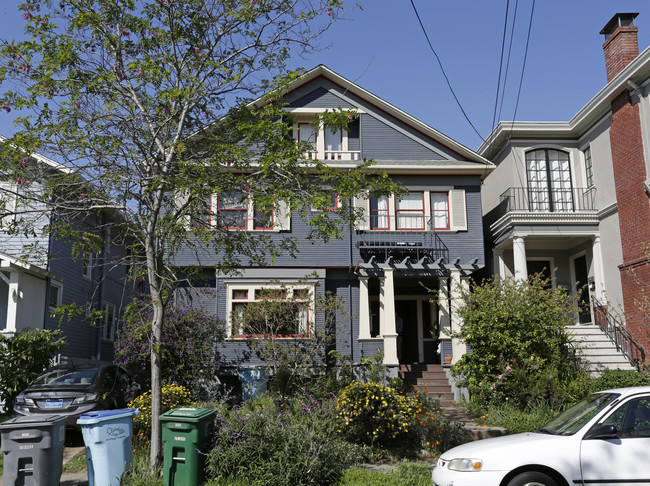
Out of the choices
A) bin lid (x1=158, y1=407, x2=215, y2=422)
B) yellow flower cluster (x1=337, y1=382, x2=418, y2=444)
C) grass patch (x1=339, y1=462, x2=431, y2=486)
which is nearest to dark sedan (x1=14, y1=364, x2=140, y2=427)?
bin lid (x1=158, y1=407, x2=215, y2=422)

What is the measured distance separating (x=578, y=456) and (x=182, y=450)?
497 centimetres

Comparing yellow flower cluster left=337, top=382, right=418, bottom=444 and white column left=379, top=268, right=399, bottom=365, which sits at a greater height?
white column left=379, top=268, right=399, bottom=365

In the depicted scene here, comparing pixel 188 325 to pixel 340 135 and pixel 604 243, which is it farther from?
pixel 604 243

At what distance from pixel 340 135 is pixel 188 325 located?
787cm

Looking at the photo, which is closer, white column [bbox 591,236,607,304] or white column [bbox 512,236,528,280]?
white column [bbox 512,236,528,280]

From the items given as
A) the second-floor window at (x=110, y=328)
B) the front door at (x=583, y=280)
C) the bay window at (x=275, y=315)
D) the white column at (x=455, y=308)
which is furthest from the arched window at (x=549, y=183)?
the second-floor window at (x=110, y=328)

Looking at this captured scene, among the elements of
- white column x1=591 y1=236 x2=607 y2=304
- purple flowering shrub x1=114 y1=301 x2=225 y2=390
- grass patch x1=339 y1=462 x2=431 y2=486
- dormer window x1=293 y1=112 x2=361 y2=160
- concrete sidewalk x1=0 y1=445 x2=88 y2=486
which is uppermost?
dormer window x1=293 y1=112 x2=361 y2=160

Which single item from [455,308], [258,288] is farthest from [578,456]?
[258,288]

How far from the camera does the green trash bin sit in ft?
26.1

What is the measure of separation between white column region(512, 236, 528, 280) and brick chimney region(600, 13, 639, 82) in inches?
225

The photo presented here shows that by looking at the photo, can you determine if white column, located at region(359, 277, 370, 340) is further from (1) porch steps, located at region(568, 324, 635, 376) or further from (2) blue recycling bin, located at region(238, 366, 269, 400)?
(1) porch steps, located at region(568, 324, 635, 376)

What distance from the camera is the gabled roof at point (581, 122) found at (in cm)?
1549

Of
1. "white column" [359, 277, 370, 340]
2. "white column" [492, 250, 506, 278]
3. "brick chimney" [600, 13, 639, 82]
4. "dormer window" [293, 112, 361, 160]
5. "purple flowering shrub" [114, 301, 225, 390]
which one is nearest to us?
"purple flowering shrub" [114, 301, 225, 390]

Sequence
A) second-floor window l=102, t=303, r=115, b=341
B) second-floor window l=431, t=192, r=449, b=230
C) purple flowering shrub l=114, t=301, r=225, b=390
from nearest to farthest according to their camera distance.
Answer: purple flowering shrub l=114, t=301, r=225, b=390, second-floor window l=431, t=192, r=449, b=230, second-floor window l=102, t=303, r=115, b=341
